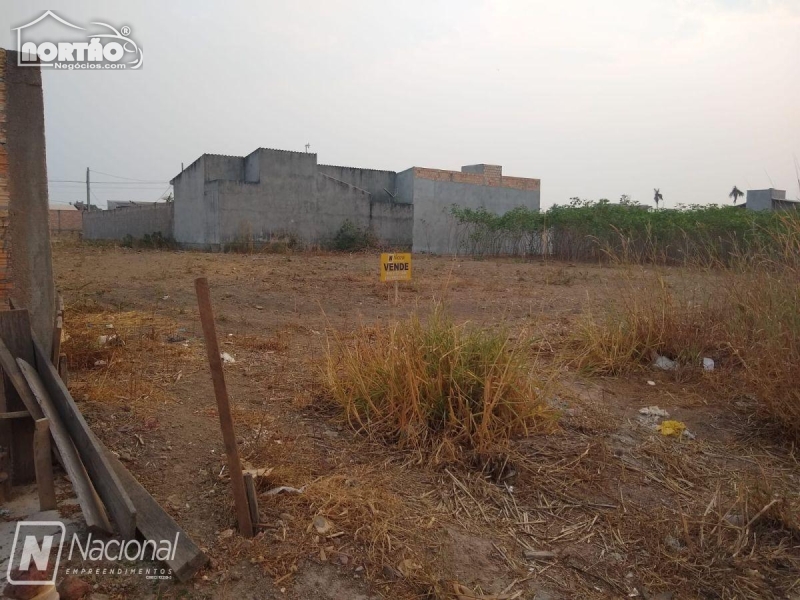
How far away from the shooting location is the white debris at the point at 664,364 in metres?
4.46

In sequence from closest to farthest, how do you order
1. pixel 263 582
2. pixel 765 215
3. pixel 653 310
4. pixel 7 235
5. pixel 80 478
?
1. pixel 263 582
2. pixel 80 478
3. pixel 7 235
4. pixel 653 310
5. pixel 765 215

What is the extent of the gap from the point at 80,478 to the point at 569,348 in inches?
157

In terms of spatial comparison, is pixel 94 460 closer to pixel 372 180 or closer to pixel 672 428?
pixel 672 428

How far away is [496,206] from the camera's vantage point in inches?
1051

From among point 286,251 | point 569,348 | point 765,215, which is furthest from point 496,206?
point 569,348

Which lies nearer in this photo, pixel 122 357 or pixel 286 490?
pixel 286 490

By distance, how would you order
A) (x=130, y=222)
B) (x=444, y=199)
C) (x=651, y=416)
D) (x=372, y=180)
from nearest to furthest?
(x=651, y=416) → (x=130, y=222) → (x=444, y=199) → (x=372, y=180)

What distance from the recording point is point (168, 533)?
6.32ft

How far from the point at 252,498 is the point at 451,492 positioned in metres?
0.90

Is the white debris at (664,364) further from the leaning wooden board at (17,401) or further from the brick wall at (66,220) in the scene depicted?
the brick wall at (66,220)

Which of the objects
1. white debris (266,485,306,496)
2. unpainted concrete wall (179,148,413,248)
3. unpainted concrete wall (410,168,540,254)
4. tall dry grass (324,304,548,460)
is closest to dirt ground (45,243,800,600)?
white debris (266,485,306,496)

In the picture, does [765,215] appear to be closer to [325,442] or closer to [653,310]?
[653,310]

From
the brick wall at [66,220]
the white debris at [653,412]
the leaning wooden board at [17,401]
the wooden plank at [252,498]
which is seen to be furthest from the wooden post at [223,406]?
the brick wall at [66,220]

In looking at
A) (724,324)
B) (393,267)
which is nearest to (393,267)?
(393,267)
